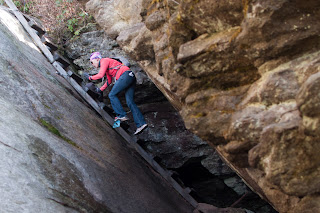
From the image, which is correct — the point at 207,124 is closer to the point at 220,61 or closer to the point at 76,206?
the point at 220,61

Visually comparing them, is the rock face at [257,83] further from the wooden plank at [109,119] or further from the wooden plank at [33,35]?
the wooden plank at [33,35]

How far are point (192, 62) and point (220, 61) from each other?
372mm

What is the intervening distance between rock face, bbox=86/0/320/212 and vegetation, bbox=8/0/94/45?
251 inches

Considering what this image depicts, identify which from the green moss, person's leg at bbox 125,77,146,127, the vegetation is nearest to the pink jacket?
person's leg at bbox 125,77,146,127

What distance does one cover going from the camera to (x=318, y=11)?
3691mm

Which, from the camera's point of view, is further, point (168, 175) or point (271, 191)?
point (168, 175)

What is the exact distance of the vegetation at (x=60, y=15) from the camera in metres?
11.1

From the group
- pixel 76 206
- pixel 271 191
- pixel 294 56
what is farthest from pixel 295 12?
pixel 76 206

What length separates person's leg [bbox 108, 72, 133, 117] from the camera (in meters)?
8.66

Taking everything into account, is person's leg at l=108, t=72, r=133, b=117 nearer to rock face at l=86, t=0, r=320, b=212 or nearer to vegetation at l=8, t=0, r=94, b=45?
vegetation at l=8, t=0, r=94, b=45

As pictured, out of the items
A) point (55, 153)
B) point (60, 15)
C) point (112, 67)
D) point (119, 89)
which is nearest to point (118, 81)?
point (119, 89)

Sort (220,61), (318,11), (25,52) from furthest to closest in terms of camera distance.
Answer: (25,52) < (220,61) < (318,11)

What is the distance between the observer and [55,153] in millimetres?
5863

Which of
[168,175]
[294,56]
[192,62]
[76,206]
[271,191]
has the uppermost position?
[192,62]
